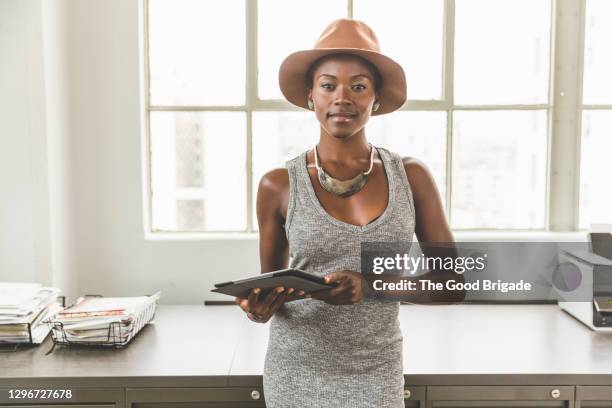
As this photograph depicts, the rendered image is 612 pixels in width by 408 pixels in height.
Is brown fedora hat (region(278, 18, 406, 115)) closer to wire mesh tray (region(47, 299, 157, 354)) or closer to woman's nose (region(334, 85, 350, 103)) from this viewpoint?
woman's nose (region(334, 85, 350, 103))

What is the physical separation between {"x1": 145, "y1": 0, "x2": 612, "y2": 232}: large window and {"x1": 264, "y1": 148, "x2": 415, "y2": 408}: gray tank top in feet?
3.75

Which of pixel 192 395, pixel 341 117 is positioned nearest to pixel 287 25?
pixel 341 117

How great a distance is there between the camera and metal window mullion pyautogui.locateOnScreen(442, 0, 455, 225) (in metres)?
2.30

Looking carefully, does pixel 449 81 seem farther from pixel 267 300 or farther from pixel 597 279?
pixel 267 300

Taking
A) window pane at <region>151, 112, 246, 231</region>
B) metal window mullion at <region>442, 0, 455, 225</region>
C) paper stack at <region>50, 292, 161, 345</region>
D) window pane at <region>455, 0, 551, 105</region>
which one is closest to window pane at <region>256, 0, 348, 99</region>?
window pane at <region>151, 112, 246, 231</region>

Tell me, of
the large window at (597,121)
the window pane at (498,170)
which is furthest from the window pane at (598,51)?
the window pane at (498,170)

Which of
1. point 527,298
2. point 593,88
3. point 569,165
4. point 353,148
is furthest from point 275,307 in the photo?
point 593,88

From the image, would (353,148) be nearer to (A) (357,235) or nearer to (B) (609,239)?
(A) (357,235)

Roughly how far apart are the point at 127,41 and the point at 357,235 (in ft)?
5.15

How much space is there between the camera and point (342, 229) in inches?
47.4

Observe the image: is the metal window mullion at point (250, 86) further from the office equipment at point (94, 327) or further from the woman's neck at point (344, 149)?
the woman's neck at point (344, 149)

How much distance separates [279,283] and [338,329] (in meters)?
0.22

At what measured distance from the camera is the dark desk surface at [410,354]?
1519 millimetres

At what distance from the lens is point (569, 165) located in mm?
2340
